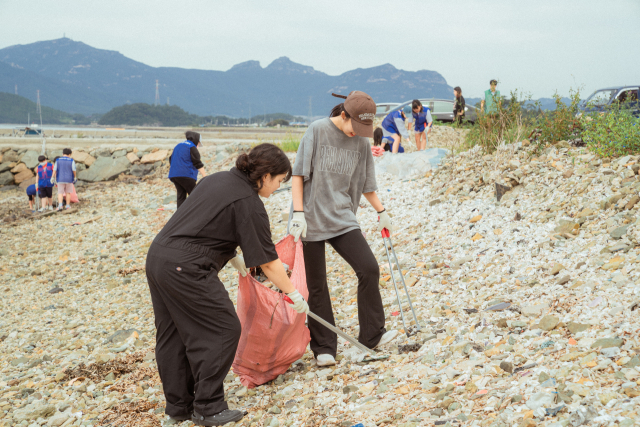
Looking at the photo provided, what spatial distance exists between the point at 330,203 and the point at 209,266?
87 centimetres

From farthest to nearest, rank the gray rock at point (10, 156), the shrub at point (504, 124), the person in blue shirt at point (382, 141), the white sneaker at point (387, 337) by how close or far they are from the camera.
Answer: the gray rock at point (10, 156), the person in blue shirt at point (382, 141), the shrub at point (504, 124), the white sneaker at point (387, 337)

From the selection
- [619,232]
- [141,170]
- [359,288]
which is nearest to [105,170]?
[141,170]

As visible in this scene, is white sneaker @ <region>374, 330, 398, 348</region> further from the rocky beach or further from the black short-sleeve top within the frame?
the black short-sleeve top

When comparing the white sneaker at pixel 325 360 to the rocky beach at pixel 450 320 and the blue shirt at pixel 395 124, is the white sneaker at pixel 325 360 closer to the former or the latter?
the rocky beach at pixel 450 320

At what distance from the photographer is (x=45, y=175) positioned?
35.0ft

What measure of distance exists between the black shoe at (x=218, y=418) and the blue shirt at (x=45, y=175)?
32.7 ft

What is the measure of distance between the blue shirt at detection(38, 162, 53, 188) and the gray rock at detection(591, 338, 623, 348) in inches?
442

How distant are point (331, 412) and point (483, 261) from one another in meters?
2.27

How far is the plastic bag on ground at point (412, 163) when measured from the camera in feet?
25.9

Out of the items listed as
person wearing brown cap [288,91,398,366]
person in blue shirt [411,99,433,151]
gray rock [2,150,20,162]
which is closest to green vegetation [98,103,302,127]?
gray rock [2,150,20,162]

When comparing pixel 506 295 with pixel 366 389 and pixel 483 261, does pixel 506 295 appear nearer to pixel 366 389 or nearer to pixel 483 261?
pixel 483 261

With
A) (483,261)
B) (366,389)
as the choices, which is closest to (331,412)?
(366,389)

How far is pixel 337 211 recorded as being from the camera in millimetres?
2957

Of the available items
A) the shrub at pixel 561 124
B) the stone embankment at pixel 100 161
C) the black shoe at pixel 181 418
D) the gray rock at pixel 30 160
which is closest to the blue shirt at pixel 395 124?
the shrub at pixel 561 124
